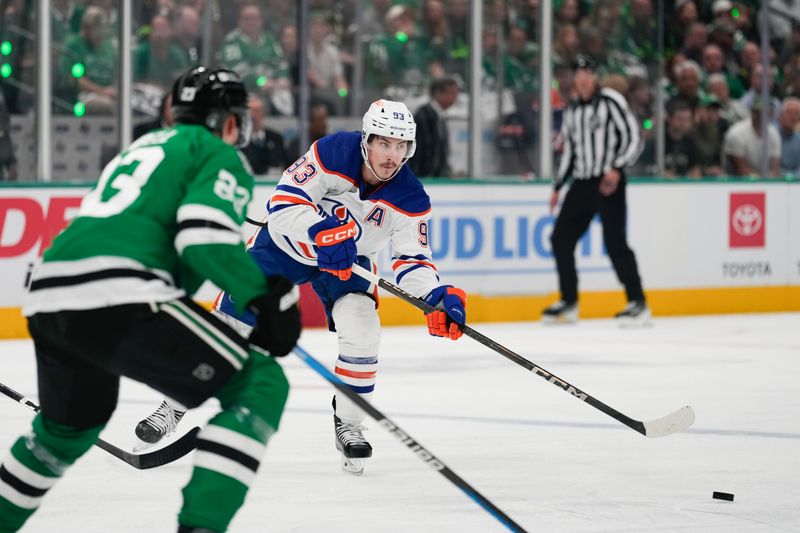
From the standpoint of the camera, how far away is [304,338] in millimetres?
8398

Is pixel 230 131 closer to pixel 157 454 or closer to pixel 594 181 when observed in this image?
pixel 157 454

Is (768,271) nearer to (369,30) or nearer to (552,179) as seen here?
(552,179)

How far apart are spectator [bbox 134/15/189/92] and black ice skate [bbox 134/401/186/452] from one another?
4.38 meters

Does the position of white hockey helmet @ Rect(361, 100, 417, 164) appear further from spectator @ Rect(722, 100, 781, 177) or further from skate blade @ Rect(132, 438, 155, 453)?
spectator @ Rect(722, 100, 781, 177)

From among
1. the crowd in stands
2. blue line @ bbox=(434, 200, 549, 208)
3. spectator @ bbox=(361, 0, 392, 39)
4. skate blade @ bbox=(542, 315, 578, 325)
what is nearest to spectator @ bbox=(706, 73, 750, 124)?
the crowd in stands

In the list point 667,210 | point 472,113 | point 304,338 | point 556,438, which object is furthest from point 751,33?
point 556,438

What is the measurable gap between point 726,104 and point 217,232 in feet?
27.8

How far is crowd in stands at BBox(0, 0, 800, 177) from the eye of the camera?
8664 mm

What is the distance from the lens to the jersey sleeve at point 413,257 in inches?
179

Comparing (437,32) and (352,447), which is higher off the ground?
(437,32)

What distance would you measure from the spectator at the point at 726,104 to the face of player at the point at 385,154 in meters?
6.64

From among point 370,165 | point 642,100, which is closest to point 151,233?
point 370,165

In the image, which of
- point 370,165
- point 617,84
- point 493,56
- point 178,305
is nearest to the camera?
point 178,305

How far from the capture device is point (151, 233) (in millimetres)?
2893
